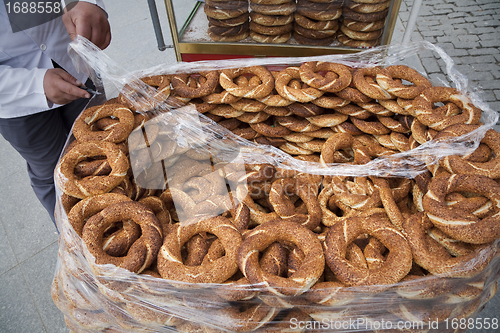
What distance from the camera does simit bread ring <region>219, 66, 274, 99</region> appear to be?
2.16m

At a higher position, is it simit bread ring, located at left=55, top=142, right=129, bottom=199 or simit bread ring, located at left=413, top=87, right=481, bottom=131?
simit bread ring, located at left=413, top=87, right=481, bottom=131

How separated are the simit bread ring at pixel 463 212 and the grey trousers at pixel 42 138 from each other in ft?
8.52

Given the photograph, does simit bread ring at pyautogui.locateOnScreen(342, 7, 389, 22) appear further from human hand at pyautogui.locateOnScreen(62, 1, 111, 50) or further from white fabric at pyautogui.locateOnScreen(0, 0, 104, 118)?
white fabric at pyautogui.locateOnScreen(0, 0, 104, 118)

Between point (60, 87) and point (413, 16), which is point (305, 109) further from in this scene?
point (413, 16)

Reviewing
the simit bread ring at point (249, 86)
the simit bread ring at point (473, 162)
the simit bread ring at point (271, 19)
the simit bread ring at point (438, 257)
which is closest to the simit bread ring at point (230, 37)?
the simit bread ring at point (271, 19)

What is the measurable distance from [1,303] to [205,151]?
2.26m

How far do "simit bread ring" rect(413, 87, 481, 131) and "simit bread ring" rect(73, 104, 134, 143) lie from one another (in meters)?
1.83

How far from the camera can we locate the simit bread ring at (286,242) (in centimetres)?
129

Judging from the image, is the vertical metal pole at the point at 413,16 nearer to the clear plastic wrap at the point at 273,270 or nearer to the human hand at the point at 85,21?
the clear plastic wrap at the point at 273,270

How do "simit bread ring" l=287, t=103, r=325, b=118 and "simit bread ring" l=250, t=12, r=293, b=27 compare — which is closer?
"simit bread ring" l=287, t=103, r=325, b=118

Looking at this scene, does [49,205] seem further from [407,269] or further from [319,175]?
[407,269]

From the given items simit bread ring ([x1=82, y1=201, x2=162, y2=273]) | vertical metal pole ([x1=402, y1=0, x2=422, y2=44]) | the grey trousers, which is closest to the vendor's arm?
the grey trousers

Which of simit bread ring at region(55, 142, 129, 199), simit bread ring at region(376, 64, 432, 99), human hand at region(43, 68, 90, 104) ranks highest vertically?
human hand at region(43, 68, 90, 104)

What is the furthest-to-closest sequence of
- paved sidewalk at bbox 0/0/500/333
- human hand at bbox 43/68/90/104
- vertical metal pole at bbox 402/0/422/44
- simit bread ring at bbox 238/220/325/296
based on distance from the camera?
1. vertical metal pole at bbox 402/0/422/44
2. paved sidewalk at bbox 0/0/500/333
3. human hand at bbox 43/68/90/104
4. simit bread ring at bbox 238/220/325/296
